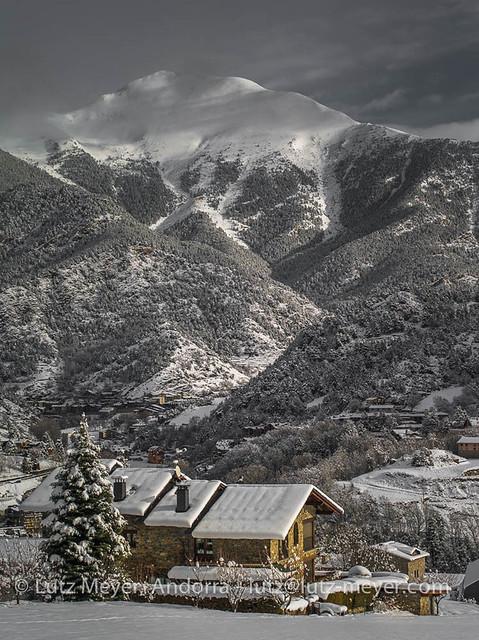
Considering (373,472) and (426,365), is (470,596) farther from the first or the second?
(426,365)

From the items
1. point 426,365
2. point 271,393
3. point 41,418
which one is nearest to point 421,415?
point 426,365

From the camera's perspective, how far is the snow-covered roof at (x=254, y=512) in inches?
1377

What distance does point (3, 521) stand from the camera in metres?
61.1

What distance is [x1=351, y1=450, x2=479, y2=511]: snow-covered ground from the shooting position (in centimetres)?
8462

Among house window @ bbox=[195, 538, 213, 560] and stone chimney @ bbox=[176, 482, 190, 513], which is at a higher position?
stone chimney @ bbox=[176, 482, 190, 513]

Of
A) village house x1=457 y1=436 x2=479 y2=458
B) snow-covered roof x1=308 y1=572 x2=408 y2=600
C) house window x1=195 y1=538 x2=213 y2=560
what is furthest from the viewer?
village house x1=457 y1=436 x2=479 y2=458

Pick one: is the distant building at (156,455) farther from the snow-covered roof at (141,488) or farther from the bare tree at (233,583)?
the bare tree at (233,583)

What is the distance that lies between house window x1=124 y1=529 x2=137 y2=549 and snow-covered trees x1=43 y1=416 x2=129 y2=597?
5.35 meters

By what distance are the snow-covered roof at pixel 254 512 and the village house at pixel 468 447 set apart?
6886 centimetres

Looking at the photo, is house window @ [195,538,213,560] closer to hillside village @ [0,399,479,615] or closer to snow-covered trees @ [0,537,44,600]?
hillside village @ [0,399,479,615]

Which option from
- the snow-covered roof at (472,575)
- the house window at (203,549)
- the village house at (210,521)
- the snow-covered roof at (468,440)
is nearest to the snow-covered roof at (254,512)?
the village house at (210,521)

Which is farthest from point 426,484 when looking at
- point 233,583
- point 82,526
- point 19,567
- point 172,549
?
point 82,526

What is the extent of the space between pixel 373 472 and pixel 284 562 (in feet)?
206

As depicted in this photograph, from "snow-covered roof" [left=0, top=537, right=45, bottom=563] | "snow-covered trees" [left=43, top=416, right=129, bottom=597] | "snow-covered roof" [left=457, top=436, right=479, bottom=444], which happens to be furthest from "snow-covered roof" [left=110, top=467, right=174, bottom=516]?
"snow-covered roof" [left=457, top=436, right=479, bottom=444]
